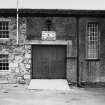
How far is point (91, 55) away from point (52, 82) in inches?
119

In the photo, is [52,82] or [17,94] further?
[52,82]

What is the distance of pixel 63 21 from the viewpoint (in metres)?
15.3

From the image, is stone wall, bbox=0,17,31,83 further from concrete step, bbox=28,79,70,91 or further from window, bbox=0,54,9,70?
concrete step, bbox=28,79,70,91

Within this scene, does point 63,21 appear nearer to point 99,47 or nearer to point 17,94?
point 99,47

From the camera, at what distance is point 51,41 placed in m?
15.2

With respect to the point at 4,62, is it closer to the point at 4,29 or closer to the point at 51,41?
the point at 4,29

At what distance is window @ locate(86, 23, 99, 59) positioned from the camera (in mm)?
15539

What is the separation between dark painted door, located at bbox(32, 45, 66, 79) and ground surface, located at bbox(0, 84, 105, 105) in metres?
1.68

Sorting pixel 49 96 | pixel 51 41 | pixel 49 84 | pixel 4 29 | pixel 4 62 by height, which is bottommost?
pixel 49 96

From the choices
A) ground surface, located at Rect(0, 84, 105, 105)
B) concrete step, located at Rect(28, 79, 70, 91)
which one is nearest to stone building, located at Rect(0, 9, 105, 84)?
concrete step, located at Rect(28, 79, 70, 91)

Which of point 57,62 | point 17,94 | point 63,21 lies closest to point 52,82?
point 57,62

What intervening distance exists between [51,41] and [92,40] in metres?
2.57

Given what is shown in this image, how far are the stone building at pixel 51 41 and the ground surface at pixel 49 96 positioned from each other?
1.25 metres

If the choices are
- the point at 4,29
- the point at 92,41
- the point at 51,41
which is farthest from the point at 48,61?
the point at 4,29
